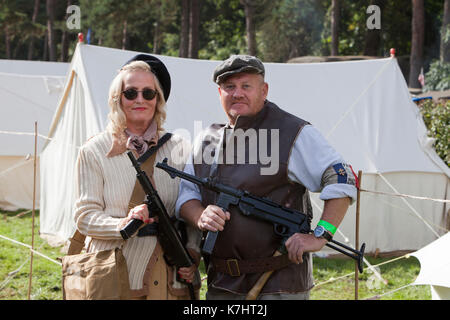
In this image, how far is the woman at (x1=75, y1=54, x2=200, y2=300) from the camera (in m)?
2.18

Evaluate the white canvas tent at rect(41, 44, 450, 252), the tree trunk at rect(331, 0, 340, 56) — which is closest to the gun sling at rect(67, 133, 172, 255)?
the white canvas tent at rect(41, 44, 450, 252)

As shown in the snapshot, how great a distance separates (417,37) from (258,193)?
55.3 feet

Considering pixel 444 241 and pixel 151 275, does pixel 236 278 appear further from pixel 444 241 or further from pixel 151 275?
pixel 444 241

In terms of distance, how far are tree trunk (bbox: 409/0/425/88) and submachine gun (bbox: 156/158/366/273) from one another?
16.8 metres

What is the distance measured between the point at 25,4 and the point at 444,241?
110ft

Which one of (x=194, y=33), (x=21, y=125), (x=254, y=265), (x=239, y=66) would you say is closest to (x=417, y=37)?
(x=194, y=33)

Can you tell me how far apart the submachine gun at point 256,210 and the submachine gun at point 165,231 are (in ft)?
0.29

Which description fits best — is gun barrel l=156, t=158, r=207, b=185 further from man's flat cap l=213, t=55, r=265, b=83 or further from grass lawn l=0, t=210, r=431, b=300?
grass lawn l=0, t=210, r=431, b=300

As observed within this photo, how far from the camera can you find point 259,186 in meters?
2.20

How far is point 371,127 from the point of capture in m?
6.68

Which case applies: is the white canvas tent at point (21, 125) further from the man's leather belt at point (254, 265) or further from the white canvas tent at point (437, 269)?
the man's leather belt at point (254, 265)

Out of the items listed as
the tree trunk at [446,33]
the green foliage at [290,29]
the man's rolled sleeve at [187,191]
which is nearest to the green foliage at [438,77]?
the tree trunk at [446,33]

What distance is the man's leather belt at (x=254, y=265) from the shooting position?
2.16 m
